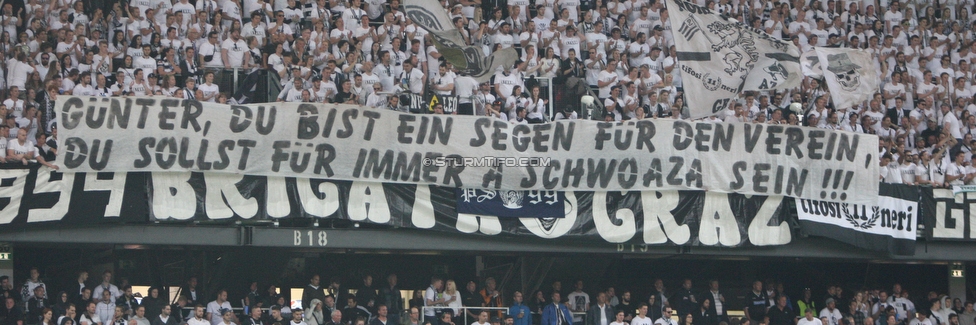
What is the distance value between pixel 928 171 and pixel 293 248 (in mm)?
10972

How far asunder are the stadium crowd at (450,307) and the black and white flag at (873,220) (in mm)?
1458

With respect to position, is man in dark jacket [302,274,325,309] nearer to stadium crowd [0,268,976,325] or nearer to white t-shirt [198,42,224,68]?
stadium crowd [0,268,976,325]

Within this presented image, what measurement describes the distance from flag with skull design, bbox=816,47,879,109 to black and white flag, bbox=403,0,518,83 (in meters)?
5.17

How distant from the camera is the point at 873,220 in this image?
77.4 feet

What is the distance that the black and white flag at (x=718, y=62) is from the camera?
74.6 ft

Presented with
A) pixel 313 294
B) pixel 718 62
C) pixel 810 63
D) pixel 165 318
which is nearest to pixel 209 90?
pixel 313 294

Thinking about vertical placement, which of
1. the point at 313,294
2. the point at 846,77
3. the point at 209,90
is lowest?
the point at 313,294

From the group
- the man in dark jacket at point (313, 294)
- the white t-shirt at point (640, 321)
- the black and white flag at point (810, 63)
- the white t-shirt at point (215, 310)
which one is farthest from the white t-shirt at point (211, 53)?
the black and white flag at point (810, 63)

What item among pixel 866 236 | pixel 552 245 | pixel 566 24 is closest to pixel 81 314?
pixel 552 245

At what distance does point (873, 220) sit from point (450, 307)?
7.08 metres

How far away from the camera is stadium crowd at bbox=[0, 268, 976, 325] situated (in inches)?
838

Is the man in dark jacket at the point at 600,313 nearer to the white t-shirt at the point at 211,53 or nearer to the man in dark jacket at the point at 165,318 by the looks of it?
the man in dark jacket at the point at 165,318

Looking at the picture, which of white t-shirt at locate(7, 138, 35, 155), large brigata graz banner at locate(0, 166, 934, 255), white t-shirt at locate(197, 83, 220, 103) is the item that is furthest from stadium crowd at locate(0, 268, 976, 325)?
white t-shirt at locate(197, 83, 220, 103)

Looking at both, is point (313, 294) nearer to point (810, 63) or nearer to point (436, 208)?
point (436, 208)
